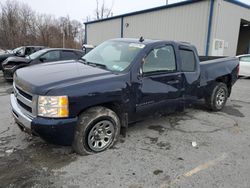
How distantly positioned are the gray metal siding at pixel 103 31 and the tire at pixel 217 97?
16.2 meters

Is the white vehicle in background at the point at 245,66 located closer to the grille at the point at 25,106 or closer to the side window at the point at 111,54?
the side window at the point at 111,54

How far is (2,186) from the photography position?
8.46 ft

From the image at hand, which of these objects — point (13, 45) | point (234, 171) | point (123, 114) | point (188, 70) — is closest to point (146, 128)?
point (123, 114)

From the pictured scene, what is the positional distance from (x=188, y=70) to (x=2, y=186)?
3.82 m

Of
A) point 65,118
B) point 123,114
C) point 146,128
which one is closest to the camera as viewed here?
point 65,118

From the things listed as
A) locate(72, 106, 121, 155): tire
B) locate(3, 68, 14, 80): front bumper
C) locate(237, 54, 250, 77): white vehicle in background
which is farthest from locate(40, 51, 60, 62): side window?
locate(237, 54, 250, 77): white vehicle in background

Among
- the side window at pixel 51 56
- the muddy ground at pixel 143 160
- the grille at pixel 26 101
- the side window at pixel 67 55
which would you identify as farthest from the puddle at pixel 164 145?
the side window at pixel 67 55

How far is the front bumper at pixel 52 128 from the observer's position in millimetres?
2850

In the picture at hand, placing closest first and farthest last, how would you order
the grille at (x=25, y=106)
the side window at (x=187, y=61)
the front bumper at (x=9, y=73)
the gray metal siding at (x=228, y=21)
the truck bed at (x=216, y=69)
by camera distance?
the grille at (x=25, y=106) < the side window at (x=187, y=61) < the truck bed at (x=216, y=69) < the front bumper at (x=9, y=73) < the gray metal siding at (x=228, y=21)

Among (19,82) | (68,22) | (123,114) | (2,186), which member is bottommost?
(2,186)

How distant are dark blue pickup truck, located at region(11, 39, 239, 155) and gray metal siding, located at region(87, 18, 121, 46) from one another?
17.1 meters

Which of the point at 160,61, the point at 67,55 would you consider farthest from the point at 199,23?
the point at 160,61

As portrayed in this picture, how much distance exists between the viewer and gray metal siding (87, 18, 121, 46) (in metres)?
21.0

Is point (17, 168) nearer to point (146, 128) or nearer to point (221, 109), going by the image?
point (146, 128)
